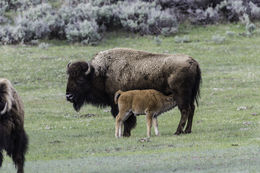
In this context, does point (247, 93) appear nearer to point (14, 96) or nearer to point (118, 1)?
point (14, 96)

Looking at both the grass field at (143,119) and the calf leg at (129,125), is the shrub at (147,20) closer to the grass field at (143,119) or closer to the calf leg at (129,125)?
the grass field at (143,119)

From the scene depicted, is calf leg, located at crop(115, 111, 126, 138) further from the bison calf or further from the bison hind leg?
the bison hind leg

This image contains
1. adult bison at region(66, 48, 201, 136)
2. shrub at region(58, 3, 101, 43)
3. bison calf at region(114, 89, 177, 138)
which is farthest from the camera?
shrub at region(58, 3, 101, 43)

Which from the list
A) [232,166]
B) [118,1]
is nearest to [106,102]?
[232,166]

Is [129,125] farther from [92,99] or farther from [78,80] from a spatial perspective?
[78,80]

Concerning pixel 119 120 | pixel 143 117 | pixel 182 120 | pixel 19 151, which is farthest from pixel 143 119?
pixel 19 151

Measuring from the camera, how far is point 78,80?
15.7 metres

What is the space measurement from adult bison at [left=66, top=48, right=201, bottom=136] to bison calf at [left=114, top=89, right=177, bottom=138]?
0.45m

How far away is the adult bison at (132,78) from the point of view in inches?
564

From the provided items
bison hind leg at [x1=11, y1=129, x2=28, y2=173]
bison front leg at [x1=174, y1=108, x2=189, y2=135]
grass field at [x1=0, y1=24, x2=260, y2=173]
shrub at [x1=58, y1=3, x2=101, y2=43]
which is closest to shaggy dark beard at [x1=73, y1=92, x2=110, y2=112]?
grass field at [x1=0, y1=24, x2=260, y2=173]

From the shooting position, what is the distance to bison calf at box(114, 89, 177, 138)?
1400 cm

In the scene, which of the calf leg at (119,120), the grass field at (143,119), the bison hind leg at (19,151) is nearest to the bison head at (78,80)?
the grass field at (143,119)

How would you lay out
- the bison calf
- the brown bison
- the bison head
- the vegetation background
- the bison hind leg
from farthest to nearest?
the bison head, the bison calf, the vegetation background, the bison hind leg, the brown bison

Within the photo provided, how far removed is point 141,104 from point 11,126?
454 centimetres
